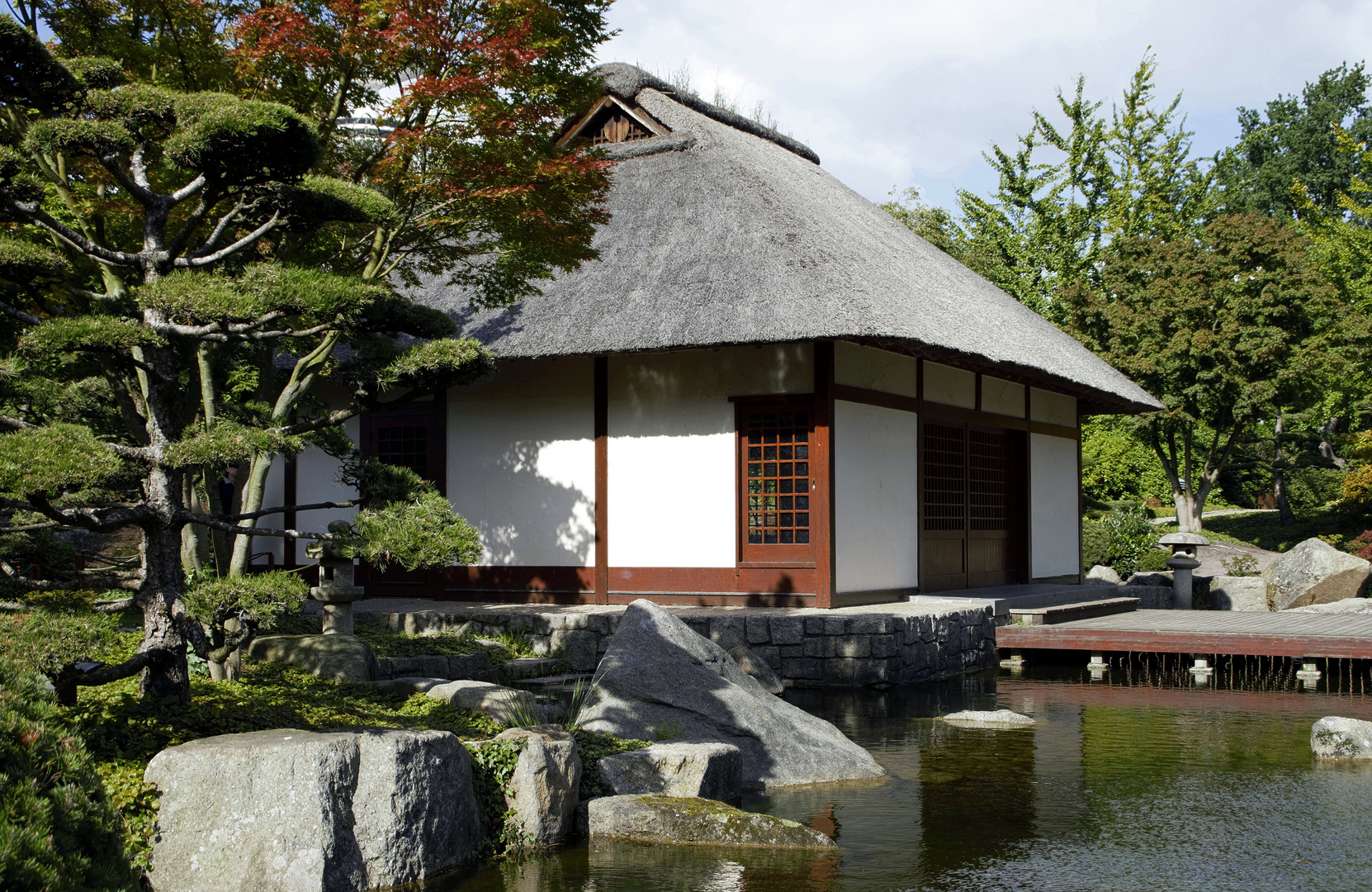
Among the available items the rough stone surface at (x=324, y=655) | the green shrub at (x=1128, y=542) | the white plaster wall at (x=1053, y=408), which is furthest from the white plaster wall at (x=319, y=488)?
the green shrub at (x=1128, y=542)

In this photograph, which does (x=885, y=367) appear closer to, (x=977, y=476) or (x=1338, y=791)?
(x=977, y=476)

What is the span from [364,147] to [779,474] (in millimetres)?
5471

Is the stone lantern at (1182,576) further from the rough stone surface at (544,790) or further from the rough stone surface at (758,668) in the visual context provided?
the rough stone surface at (544,790)

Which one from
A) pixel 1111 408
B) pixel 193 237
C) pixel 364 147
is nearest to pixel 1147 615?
pixel 1111 408

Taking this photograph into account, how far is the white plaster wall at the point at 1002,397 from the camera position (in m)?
16.5

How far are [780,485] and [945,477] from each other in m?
3.66

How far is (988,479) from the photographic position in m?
17.0

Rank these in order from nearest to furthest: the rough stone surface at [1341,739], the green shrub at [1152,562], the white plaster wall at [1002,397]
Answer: the rough stone surface at [1341,739]
the white plaster wall at [1002,397]
the green shrub at [1152,562]

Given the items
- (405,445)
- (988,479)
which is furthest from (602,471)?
(988,479)

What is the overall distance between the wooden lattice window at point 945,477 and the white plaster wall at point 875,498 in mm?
804

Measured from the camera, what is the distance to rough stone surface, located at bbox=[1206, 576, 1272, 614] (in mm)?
18766

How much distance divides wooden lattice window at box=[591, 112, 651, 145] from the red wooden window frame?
6.17m

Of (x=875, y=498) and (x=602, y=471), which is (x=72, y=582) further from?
(x=875, y=498)

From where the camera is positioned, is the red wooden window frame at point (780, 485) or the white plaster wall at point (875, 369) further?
the white plaster wall at point (875, 369)
